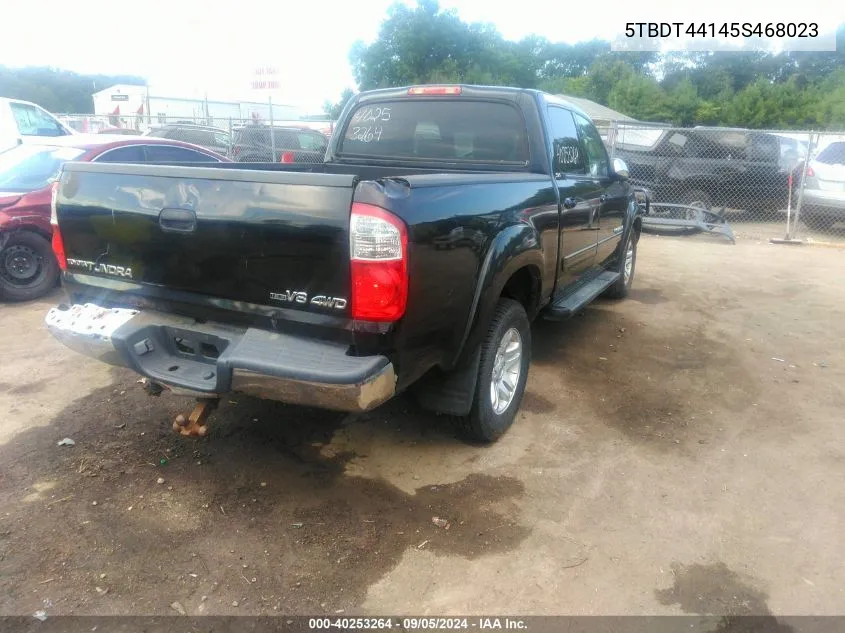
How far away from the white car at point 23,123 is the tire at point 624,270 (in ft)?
30.8

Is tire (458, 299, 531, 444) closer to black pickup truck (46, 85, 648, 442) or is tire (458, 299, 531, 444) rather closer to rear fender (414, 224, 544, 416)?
black pickup truck (46, 85, 648, 442)

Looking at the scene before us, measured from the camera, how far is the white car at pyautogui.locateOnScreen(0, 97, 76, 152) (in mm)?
10727

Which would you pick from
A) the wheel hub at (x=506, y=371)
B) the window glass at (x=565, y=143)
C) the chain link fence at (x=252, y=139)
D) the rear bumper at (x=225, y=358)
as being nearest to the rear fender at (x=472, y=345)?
the wheel hub at (x=506, y=371)

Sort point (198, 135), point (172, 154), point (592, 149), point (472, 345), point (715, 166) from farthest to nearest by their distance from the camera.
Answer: point (198, 135)
point (715, 166)
point (172, 154)
point (592, 149)
point (472, 345)

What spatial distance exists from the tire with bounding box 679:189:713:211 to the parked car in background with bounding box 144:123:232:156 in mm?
10351

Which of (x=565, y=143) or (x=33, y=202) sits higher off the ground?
(x=565, y=143)

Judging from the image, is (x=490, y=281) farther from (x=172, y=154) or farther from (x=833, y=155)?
(x=833, y=155)

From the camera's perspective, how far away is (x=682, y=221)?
1097cm

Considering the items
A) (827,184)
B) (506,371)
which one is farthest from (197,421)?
(827,184)

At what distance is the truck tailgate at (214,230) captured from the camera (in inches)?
103

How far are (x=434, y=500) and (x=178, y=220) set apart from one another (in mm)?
1798

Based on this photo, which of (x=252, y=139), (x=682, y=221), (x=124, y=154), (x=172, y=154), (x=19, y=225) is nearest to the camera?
(x=19, y=225)

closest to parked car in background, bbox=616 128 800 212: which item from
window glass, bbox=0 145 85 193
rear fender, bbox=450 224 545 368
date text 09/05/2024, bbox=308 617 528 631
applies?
window glass, bbox=0 145 85 193

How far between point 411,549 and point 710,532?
55.0 inches
